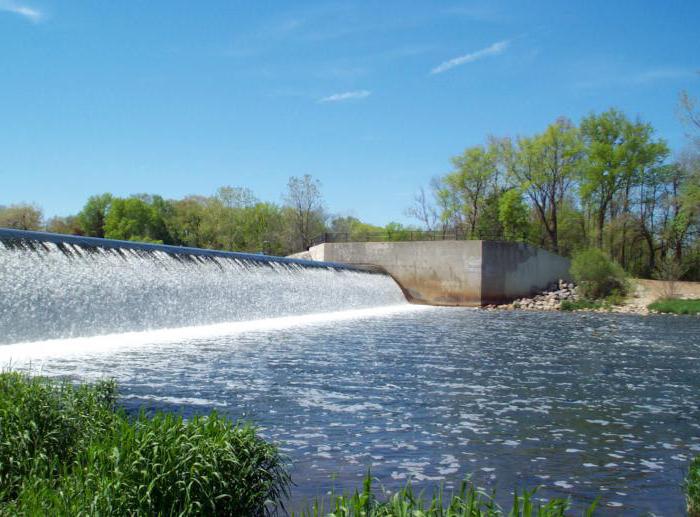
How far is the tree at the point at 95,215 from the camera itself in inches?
3155

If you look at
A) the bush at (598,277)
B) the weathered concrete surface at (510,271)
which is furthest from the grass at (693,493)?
the bush at (598,277)

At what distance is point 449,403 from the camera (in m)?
8.56

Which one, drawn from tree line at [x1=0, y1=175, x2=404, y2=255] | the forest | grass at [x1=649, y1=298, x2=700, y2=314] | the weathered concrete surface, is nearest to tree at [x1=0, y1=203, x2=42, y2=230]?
tree line at [x1=0, y1=175, x2=404, y2=255]

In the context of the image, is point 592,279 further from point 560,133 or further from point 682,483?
point 682,483

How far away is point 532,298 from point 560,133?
18228 millimetres

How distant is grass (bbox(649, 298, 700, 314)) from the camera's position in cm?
2912

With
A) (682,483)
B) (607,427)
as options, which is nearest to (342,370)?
(607,427)

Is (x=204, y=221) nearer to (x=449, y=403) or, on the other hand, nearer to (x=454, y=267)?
(x=454, y=267)

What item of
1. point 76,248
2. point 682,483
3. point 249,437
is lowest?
point 682,483

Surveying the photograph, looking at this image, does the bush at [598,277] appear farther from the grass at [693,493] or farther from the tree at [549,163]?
the grass at [693,493]

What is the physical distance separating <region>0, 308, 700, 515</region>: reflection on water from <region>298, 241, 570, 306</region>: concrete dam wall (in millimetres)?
16691

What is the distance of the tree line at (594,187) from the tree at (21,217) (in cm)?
4957

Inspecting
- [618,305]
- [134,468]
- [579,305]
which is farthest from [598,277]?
[134,468]

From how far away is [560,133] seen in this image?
4712 centimetres
